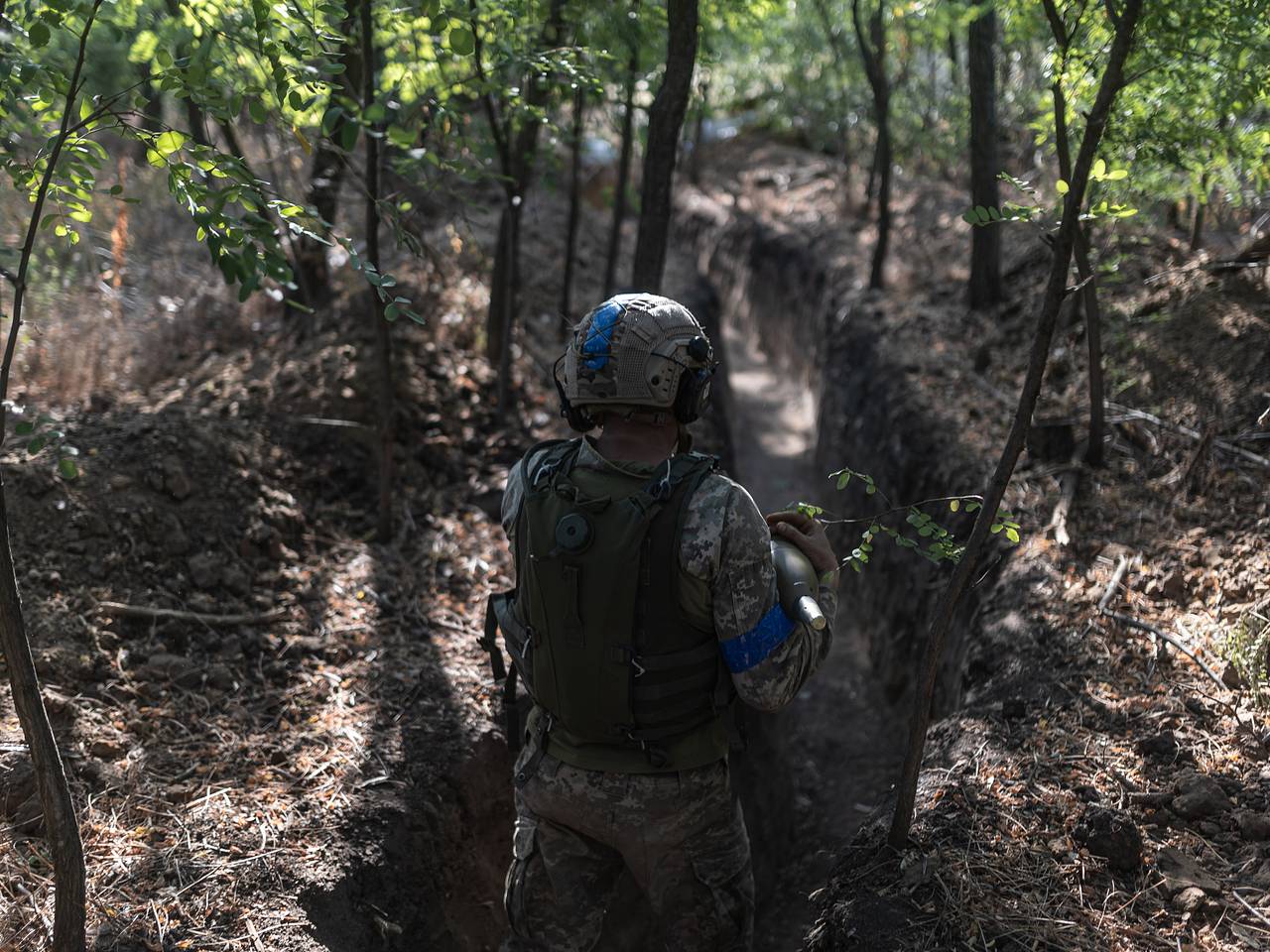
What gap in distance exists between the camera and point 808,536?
8.77 feet

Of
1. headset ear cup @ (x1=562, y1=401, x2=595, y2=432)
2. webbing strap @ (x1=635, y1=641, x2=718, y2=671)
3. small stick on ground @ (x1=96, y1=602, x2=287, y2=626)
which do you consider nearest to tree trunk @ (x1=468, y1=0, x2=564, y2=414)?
small stick on ground @ (x1=96, y1=602, x2=287, y2=626)

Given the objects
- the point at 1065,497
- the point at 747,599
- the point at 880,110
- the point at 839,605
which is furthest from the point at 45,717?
the point at 880,110

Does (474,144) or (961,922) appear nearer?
(961,922)

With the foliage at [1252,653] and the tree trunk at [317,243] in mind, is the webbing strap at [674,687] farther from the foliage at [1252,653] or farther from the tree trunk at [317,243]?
the tree trunk at [317,243]

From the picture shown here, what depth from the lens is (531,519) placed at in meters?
2.57

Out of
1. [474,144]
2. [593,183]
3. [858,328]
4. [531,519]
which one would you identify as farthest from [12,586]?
[593,183]

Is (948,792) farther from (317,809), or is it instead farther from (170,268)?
(170,268)

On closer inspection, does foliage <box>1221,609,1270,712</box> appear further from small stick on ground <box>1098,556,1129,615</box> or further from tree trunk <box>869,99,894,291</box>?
tree trunk <box>869,99,894,291</box>

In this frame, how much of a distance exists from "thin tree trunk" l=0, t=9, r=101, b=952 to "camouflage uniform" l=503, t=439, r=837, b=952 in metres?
1.14

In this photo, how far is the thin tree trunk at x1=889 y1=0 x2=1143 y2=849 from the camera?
90.7 inches

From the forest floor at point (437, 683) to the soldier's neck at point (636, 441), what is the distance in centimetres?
139

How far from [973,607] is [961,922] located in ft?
7.73

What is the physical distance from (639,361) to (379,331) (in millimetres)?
2551

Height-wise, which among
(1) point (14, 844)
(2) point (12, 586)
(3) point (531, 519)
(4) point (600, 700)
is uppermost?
(3) point (531, 519)
